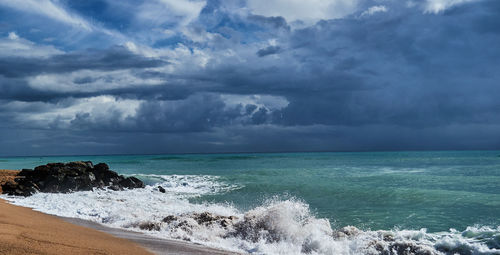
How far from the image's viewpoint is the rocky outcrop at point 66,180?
65.6 ft

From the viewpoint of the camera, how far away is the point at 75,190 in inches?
858

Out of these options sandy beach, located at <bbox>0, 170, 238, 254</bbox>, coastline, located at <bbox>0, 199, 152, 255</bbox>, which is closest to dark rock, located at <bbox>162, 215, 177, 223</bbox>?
sandy beach, located at <bbox>0, 170, 238, 254</bbox>

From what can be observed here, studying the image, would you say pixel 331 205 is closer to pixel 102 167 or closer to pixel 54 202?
pixel 54 202

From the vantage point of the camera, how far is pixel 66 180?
2211cm

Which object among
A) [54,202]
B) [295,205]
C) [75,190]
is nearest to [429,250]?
[295,205]

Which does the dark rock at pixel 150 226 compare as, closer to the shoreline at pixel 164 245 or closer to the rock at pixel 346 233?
the shoreline at pixel 164 245

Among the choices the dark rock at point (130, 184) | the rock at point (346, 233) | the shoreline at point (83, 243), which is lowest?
the dark rock at point (130, 184)

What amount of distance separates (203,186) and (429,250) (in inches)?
803

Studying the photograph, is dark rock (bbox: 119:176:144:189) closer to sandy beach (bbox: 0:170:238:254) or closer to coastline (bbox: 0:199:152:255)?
sandy beach (bbox: 0:170:238:254)

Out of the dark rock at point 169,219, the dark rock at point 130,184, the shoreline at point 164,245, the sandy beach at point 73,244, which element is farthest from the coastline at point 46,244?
the dark rock at point 130,184

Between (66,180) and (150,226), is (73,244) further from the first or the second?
(66,180)

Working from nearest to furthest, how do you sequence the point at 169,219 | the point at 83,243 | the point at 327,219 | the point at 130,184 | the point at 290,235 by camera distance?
1. the point at 83,243
2. the point at 290,235
3. the point at 327,219
4. the point at 169,219
5. the point at 130,184

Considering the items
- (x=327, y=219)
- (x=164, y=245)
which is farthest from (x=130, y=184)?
(x=164, y=245)

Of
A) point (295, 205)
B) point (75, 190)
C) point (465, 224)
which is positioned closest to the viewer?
point (295, 205)
